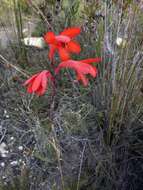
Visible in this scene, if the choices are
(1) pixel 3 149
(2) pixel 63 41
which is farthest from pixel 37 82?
(1) pixel 3 149

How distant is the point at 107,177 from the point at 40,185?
31 centimetres

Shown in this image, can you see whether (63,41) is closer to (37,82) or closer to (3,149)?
(37,82)

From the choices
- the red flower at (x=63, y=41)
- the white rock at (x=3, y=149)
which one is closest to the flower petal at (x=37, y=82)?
the red flower at (x=63, y=41)

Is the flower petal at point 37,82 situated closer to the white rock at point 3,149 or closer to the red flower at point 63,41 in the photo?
the red flower at point 63,41

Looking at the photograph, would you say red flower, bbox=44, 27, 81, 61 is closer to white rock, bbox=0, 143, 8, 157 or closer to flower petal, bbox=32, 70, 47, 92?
flower petal, bbox=32, 70, 47, 92

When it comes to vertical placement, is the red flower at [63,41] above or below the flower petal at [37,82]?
above

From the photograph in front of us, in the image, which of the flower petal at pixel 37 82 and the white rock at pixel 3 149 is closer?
the flower petal at pixel 37 82

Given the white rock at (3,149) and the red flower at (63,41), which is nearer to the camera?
the red flower at (63,41)

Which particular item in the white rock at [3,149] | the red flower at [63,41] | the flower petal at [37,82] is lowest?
the white rock at [3,149]

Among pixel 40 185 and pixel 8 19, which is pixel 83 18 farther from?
pixel 40 185

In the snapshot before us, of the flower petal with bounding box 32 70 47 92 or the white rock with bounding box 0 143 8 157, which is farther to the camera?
the white rock with bounding box 0 143 8 157

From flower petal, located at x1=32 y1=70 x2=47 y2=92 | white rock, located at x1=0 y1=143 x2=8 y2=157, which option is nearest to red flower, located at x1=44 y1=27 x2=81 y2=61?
flower petal, located at x1=32 y1=70 x2=47 y2=92

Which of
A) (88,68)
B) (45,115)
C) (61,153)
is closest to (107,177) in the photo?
(61,153)

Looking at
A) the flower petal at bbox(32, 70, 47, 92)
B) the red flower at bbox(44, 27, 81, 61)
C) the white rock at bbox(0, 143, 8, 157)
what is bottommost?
the white rock at bbox(0, 143, 8, 157)
